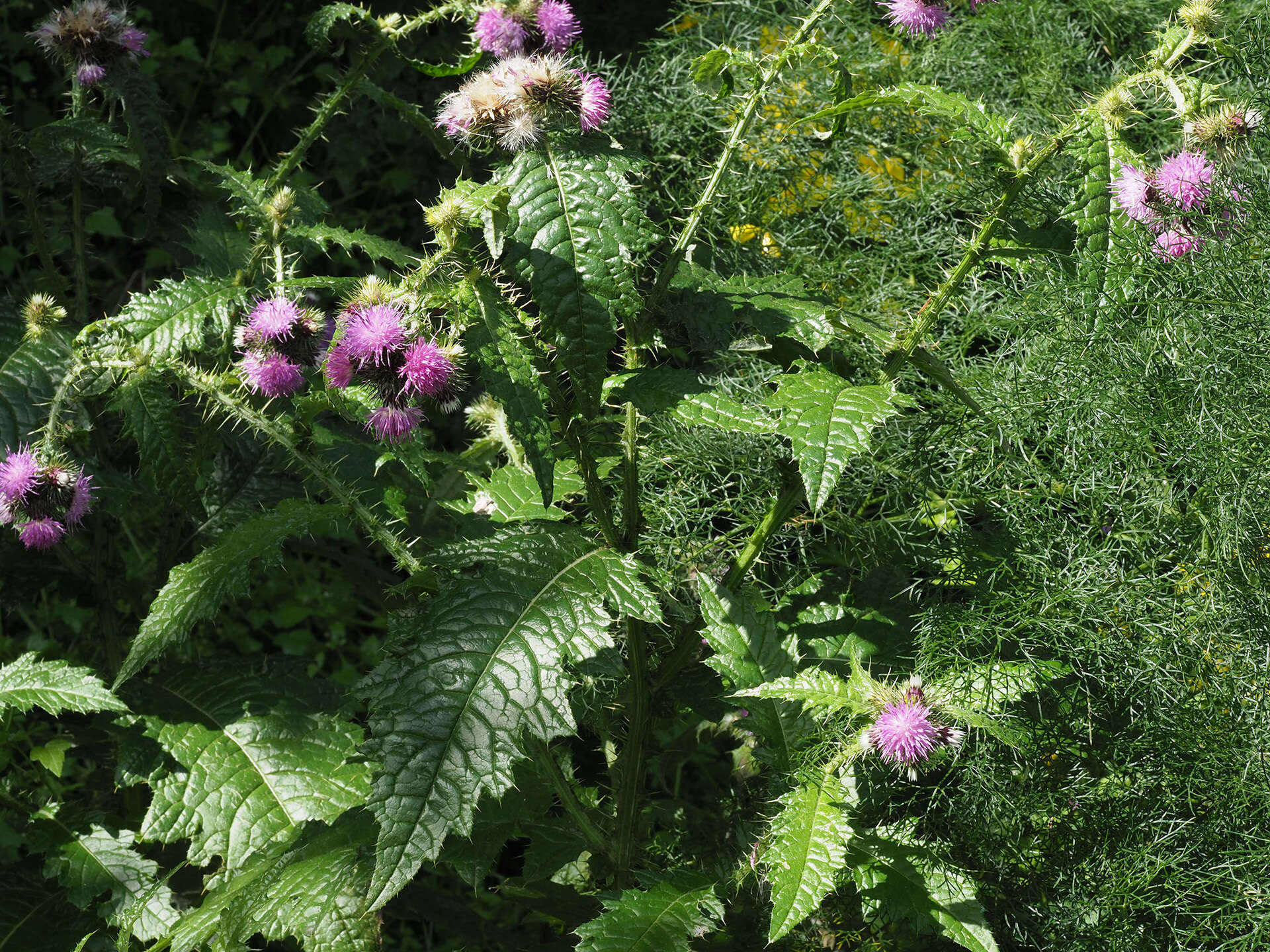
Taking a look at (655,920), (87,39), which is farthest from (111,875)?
(87,39)

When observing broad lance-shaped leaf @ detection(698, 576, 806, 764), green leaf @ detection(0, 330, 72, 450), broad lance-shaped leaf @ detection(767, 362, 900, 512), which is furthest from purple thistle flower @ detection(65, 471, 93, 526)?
broad lance-shaped leaf @ detection(767, 362, 900, 512)

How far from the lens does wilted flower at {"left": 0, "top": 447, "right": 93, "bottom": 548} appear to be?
5.07 ft

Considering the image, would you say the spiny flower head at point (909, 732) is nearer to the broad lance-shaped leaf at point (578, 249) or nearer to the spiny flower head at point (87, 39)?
the broad lance-shaped leaf at point (578, 249)

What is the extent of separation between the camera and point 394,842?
101cm

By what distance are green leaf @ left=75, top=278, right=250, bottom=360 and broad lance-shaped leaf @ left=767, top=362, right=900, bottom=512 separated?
91 centimetres

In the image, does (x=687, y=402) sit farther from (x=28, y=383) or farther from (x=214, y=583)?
(x=28, y=383)

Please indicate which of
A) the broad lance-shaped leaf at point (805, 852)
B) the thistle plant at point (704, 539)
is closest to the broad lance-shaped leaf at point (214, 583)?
the thistle plant at point (704, 539)

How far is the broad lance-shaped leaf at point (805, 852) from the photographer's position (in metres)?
1.07

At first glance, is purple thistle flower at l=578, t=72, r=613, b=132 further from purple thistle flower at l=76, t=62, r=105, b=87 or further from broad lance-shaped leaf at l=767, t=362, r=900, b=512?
purple thistle flower at l=76, t=62, r=105, b=87

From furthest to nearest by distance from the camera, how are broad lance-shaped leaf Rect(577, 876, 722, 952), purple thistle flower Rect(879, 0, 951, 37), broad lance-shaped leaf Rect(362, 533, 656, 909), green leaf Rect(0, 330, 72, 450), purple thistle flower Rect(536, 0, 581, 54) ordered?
green leaf Rect(0, 330, 72, 450) < purple thistle flower Rect(536, 0, 581, 54) < purple thistle flower Rect(879, 0, 951, 37) < broad lance-shaped leaf Rect(577, 876, 722, 952) < broad lance-shaped leaf Rect(362, 533, 656, 909)

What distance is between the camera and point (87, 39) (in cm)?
190

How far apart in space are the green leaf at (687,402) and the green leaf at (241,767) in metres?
0.71

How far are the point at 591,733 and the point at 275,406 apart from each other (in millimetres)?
780

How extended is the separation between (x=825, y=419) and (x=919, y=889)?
0.52 metres
